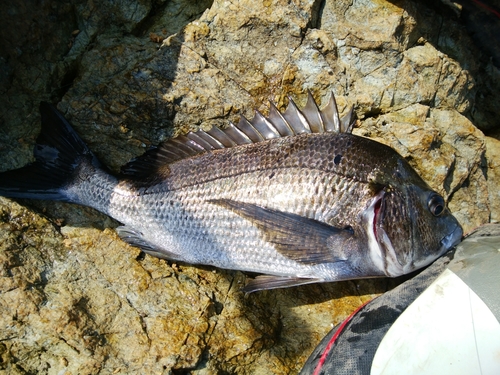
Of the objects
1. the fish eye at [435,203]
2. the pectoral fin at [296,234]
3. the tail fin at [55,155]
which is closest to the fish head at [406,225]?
the fish eye at [435,203]

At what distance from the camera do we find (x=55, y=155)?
106 inches

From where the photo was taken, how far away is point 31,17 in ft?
8.95

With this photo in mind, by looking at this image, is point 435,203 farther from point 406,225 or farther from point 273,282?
point 273,282

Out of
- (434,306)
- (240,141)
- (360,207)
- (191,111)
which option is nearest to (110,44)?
(191,111)

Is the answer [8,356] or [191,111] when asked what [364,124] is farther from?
[8,356]

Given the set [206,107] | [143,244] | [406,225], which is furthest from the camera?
[206,107]

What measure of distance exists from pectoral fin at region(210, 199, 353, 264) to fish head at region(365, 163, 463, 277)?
19 centimetres

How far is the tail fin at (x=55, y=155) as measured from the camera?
2637 millimetres

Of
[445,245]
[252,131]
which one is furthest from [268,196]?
[445,245]

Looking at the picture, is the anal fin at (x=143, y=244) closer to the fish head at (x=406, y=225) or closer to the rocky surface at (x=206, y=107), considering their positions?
the rocky surface at (x=206, y=107)

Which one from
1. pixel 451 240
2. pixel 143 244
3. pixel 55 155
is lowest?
pixel 143 244

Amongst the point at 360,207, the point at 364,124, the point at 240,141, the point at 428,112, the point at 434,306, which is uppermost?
the point at 428,112

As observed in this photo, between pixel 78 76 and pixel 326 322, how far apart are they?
240cm

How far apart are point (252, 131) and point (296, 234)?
75 cm
